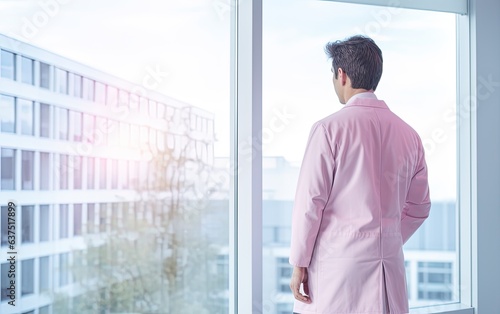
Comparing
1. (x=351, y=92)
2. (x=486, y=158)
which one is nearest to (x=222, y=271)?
(x=351, y=92)

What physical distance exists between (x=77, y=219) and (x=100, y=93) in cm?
50

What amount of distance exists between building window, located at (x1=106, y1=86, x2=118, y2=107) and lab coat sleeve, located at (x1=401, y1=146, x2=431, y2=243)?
1183 millimetres

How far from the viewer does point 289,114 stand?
280 cm

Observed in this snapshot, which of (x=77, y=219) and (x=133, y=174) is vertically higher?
(x=133, y=174)

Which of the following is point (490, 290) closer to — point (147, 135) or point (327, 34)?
point (327, 34)

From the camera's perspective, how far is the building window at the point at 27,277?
225 centimetres

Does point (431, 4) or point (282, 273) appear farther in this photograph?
point (431, 4)

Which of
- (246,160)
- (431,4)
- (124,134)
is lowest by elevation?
(246,160)

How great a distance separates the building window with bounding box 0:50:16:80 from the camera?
2.20 metres

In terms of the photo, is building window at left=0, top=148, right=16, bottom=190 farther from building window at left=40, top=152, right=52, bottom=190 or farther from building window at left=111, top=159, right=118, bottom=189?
building window at left=111, top=159, right=118, bottom=189

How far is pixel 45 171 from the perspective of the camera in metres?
2.28

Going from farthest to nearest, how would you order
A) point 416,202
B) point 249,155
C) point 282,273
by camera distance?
point 282,273 < point 249,155 < point 416,202

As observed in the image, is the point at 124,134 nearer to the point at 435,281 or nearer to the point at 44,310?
the point at 44,310

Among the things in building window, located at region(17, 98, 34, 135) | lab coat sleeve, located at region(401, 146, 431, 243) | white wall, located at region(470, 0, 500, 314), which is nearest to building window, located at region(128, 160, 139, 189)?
building window, located at region(17, 98, 34, 135)
